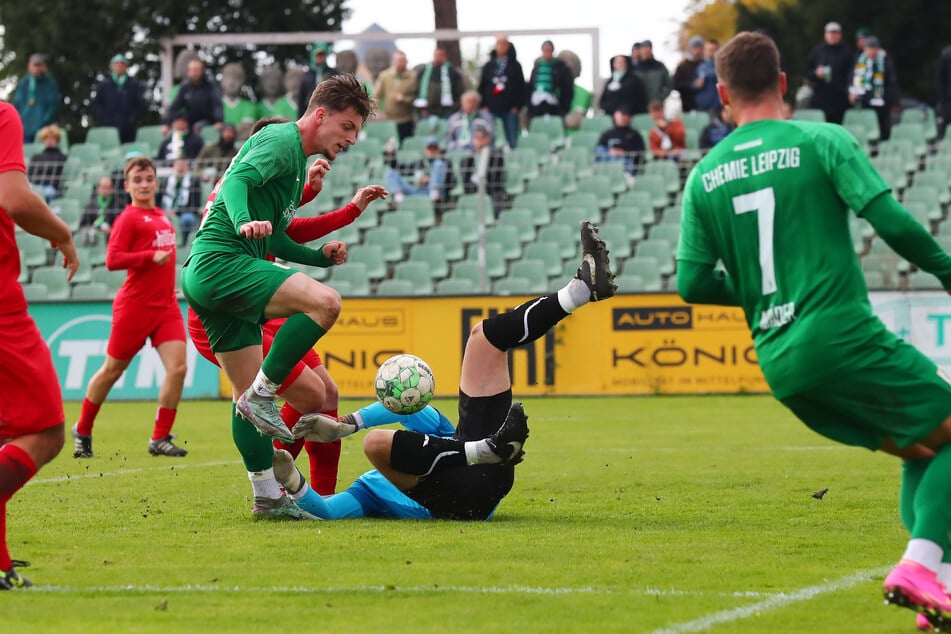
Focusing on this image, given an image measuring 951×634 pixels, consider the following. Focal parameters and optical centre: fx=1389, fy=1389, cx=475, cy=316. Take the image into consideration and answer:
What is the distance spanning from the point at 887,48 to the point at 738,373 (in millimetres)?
18499

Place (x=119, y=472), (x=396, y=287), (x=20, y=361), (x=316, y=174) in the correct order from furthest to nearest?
(x=396, y=287) < (x=119, y=472) < (x=316, y=174) < (x=20, y=361)

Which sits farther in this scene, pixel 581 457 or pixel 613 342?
pixel 613 342

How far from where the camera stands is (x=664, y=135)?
2039 centimetres

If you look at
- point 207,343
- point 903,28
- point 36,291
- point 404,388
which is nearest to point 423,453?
point 404,388

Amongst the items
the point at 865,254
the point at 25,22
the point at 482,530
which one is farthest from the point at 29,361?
the point at 25,22

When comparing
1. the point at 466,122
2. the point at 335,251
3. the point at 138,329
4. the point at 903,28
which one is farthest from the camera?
the point at 903,28

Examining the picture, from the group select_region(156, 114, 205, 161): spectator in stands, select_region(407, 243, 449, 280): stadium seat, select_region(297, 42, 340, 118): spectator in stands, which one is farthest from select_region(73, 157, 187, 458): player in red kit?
select_region(297, 42, 340, 118): spectator in stands

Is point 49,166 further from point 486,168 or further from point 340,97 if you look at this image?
point 340,97

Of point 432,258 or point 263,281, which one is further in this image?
point 432,258

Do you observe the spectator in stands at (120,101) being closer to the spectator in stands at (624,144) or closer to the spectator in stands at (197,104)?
the spectator in stands at (197,104)

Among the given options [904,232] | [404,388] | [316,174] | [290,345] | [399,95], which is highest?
[399,95]

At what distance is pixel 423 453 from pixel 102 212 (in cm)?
1447

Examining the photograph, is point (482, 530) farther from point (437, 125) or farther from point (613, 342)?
point (437, 125)

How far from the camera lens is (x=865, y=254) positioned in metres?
18.9
